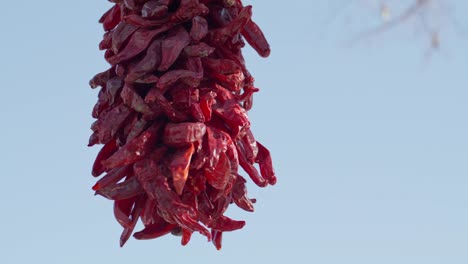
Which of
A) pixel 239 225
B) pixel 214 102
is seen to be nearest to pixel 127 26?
pixel 214 102

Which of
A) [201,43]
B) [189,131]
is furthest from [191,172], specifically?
[201,43]

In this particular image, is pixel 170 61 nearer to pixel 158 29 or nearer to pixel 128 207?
pixel 158 29

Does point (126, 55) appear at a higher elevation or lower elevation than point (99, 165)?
higher

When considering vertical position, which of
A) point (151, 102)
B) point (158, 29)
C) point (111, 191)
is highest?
point (158, 29)

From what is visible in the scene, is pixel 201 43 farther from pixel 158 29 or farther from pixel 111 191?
pixel 111 191

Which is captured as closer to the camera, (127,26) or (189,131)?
(189,131)

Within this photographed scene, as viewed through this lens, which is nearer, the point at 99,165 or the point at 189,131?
the point at 189,131
